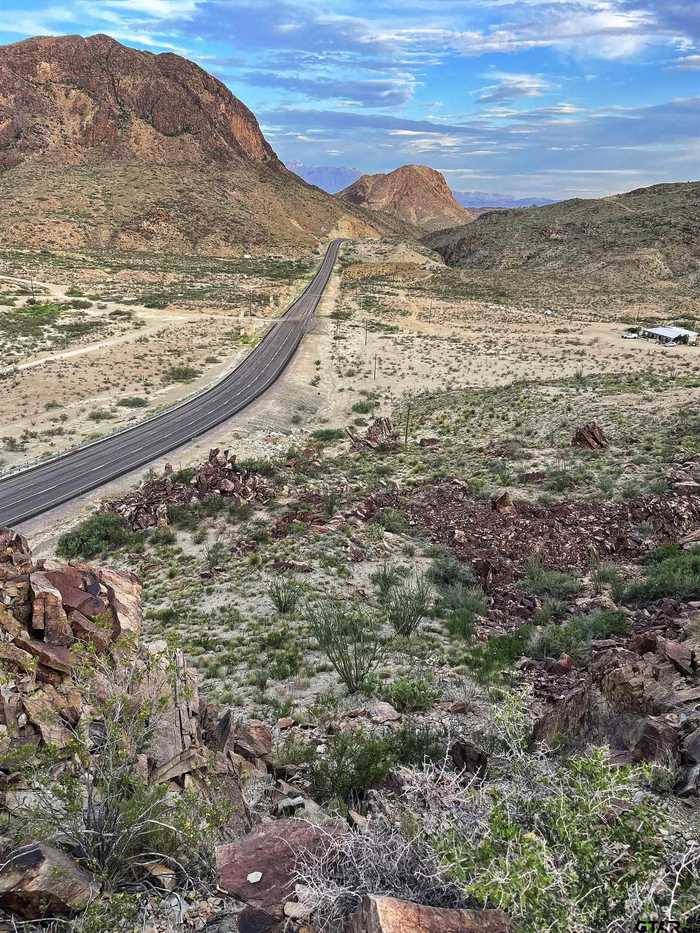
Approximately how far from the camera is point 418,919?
13.8ft

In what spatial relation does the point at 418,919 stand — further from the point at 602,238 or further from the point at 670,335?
the point at 602,238

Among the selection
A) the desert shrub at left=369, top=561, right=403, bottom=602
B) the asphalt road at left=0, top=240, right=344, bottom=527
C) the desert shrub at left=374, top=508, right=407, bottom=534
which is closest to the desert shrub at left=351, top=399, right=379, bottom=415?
the asphalt road at left=0, top=240, right=344, bottom=527

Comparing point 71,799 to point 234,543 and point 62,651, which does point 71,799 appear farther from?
point 234,543

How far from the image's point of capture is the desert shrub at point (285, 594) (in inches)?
656

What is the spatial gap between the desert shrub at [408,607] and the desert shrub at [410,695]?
298cm

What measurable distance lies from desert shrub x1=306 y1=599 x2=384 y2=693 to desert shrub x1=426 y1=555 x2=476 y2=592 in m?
2.74

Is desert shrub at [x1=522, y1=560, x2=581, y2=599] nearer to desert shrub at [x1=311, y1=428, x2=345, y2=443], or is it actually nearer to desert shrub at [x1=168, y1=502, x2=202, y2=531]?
desert shrub at [x1=168, y1=502, x2=202, y2=531]

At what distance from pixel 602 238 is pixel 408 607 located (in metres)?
152

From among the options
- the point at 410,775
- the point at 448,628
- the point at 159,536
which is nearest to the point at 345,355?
the point at 159,536

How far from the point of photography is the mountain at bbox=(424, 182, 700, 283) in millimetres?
126625

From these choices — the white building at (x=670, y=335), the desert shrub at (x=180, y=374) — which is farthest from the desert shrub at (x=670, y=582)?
the white building at (x=670, y=335)

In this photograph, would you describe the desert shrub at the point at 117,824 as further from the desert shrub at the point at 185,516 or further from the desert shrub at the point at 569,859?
the desert shrub at the point at 185,516

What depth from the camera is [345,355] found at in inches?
2621

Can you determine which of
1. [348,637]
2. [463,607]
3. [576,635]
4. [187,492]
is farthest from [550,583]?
[187,492]
